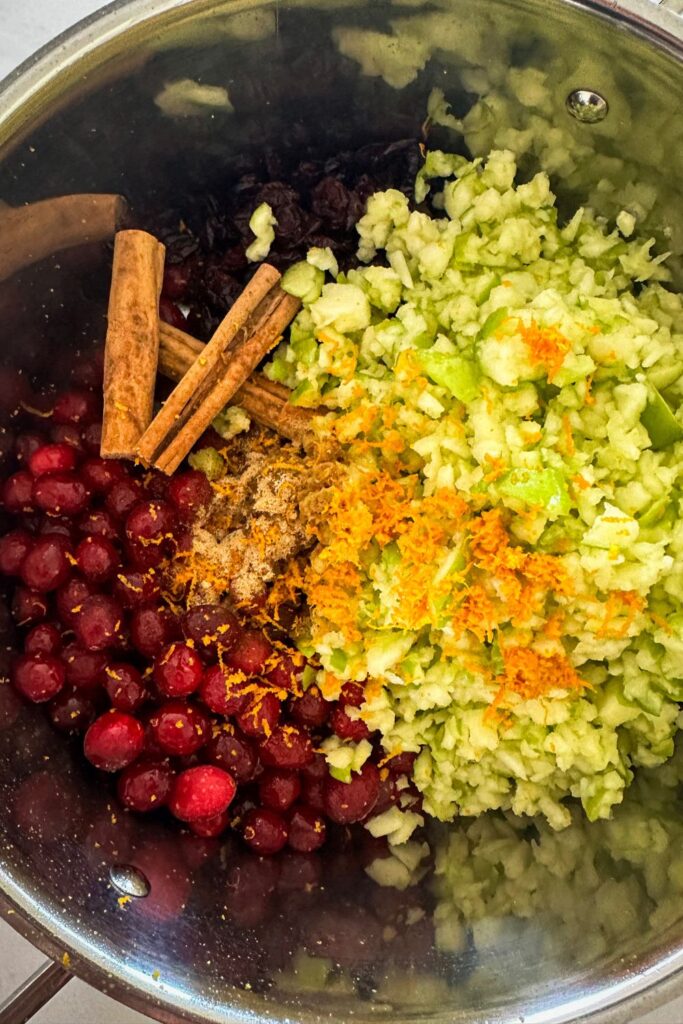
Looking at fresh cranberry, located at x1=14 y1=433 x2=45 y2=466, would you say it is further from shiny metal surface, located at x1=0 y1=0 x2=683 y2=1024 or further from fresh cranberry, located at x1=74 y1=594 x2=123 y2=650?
fresh cranberry, located at x1=74 y1=594 x2=123 y2=650

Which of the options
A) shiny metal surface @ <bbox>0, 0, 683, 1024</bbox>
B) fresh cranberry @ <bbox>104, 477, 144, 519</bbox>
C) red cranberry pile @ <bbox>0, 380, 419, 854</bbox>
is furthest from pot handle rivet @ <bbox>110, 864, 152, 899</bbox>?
fresh cranberry @ <bbox>104, 477, 144, 519</bbox>

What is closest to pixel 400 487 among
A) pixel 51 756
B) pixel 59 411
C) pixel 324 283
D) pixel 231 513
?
pixel 231 513

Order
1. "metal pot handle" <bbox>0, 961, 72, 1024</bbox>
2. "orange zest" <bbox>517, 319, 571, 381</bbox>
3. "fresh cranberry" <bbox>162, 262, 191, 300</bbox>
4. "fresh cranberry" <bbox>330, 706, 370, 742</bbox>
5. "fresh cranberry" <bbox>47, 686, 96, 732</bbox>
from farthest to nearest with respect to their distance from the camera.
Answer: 1. "fresh cranberry" <bbox>162, 262, 191, 300</bbox>
2. "fresh cranberry" <bbox>330, 706, 370, 742</bbox>
3. "fresh cranberry" <bbox>47, 686, 96, 732</bbox>
4. "orange zest" <bbox>517, 319, 571, 381</bbox>
5. "metal pot handle" <bbox>0, 961, 72, 1024</bbox>

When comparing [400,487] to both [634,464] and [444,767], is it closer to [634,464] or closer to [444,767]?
[634,464]

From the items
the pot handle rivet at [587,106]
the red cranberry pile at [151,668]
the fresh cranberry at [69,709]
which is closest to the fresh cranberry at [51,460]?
the red cranberry pile at [151,668]

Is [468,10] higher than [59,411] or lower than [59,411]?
higher

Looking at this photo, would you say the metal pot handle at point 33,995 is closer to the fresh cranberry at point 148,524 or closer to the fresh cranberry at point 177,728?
the fresh cranberry at point 177,728
